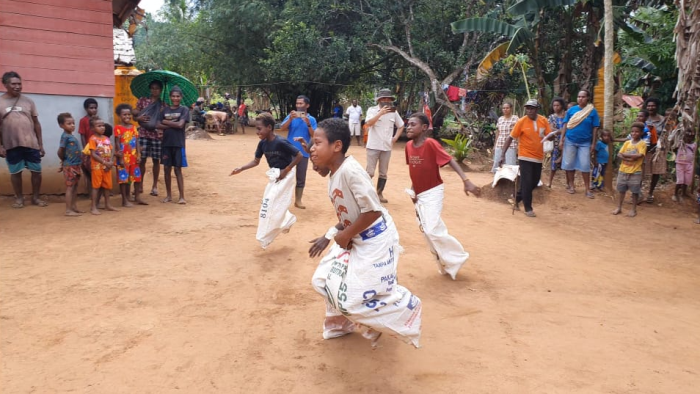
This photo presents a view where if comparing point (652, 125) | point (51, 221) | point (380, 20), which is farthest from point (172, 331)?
point (380, 20)

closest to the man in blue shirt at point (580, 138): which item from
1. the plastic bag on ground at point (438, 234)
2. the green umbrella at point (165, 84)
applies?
the plastic bag on ground at point (438, 234)

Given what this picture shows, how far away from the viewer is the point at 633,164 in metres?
7.84

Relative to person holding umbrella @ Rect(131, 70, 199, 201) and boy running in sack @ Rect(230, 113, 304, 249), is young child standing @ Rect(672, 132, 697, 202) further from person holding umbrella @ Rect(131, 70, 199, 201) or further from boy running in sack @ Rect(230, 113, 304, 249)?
person holding umbrella @ Rect(131, 70, 199, 201)

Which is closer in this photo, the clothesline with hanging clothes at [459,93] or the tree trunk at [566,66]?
the tree trunk at [566,66]

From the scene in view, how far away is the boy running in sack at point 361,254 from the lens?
2.99m

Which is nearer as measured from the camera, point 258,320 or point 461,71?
point 258,320

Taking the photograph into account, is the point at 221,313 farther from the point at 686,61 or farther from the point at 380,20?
the point at 380,20

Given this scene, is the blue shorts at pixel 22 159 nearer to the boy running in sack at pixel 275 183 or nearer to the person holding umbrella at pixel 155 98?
the person holding umbrella at pixel 155 98

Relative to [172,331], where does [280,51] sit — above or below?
above

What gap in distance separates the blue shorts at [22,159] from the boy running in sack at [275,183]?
10.6ft

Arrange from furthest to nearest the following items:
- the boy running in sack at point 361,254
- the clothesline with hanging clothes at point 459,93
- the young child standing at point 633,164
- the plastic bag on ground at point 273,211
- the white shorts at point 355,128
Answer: the white shorts at point 355,128
the clothesline with hanging clothes at point 459,93
the young child standing at point 633,164
the plastic bag on ground at point 273,211
the boy running in sack at point 361,254

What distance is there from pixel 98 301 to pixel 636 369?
12.7ft

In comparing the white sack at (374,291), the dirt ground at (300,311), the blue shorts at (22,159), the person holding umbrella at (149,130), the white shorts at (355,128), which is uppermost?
the white shorts at (355,128)

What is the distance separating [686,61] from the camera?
6.84 m
